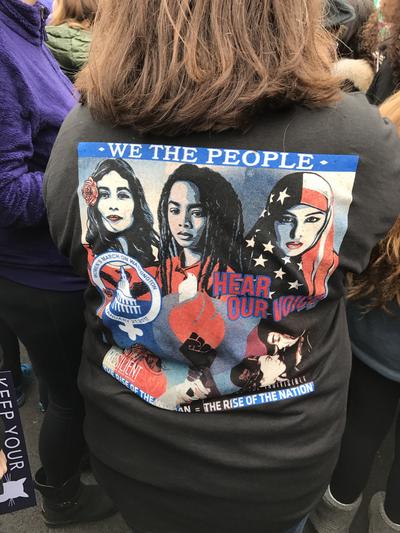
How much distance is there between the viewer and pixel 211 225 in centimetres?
88

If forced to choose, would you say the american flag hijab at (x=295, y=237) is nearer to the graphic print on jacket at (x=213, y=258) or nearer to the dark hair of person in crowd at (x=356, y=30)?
the graphic print on jacket at (x=213, y=258)

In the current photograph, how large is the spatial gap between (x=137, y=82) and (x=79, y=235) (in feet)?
1.05

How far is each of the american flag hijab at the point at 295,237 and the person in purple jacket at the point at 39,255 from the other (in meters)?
0.63

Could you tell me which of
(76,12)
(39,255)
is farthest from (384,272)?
(76,12)

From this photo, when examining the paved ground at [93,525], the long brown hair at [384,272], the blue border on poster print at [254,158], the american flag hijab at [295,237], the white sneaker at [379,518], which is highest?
the blue border on poster print at [254,158]

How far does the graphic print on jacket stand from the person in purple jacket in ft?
1.05

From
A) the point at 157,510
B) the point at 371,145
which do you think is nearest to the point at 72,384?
the point at 157,510

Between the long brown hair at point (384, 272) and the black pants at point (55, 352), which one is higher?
the long brown hair at point (384, 272)

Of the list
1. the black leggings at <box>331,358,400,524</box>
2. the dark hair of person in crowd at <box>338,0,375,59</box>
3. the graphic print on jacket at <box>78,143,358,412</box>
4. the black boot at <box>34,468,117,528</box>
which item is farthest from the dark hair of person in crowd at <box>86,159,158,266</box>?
the dark hair of person in crowd at <box>338,0,375,59</box>

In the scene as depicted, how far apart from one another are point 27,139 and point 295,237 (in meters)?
0.69

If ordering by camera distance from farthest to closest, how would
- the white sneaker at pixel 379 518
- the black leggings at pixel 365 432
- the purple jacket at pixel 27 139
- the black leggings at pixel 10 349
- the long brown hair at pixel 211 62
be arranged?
1. the black leggings at pixel 10 349
2. the white sneaker at pixel 379 518
3. the black leggings at pixel 365 432
4. the purple jacket at pixel 27 139
5. the long brown hair at pixel 211 62

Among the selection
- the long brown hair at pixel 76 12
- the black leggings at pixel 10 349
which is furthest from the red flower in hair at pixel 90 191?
the black leggings at pixel 10 349

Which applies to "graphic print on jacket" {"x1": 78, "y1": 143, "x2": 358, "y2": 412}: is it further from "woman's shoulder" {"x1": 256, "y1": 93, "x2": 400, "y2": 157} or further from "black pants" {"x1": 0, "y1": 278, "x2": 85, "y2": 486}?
"black pants" {"x1": 0, "y1": 278, "x2": 85, "y2": 486}

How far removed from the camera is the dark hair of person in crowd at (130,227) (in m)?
0.90
